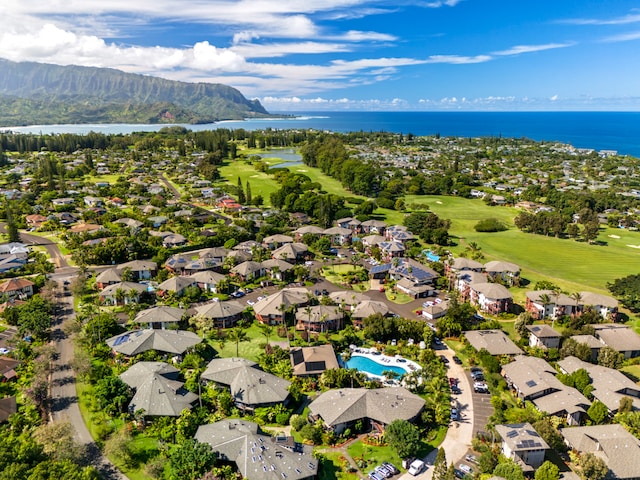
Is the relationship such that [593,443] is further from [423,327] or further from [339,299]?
[339,299]

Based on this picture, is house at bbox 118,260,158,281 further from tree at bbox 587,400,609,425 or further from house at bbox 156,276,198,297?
tree at bbox 587,400,609,425

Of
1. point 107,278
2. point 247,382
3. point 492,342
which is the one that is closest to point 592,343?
point 492,342

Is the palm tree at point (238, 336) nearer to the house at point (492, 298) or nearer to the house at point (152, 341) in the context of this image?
the house at point (152, 341)

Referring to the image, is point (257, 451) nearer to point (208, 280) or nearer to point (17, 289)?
point (208, 280)

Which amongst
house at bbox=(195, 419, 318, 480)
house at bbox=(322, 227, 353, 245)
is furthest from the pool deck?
house at bbox=(322, 227, 353, 245)

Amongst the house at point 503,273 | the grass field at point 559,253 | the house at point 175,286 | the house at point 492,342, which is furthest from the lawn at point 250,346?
the grass field at point 559,253

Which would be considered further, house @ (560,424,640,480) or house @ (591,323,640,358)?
house @ (591,323,640,358)
